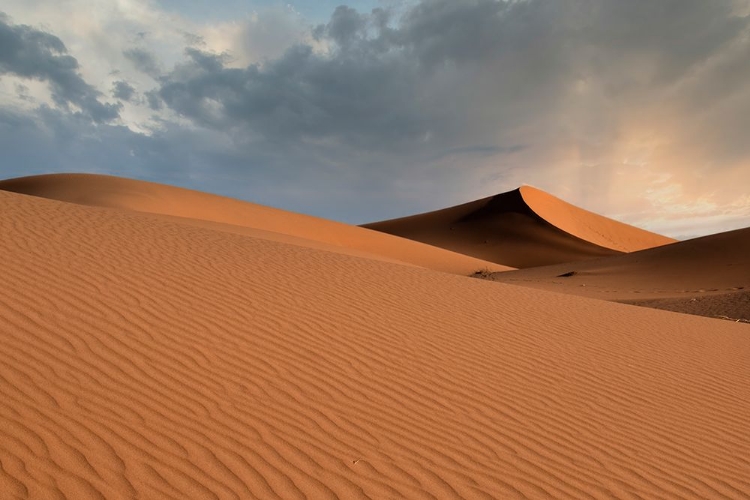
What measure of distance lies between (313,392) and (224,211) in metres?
26.7

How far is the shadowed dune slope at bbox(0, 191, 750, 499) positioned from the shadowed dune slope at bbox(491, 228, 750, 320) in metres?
9.93

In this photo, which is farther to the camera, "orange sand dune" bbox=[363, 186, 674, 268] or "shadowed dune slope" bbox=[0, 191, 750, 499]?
"orange sand dune" bbox=[363, 186, 674, 268]

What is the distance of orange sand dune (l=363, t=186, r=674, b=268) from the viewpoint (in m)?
42.4

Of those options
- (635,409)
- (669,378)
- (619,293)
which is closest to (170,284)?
(635,409)

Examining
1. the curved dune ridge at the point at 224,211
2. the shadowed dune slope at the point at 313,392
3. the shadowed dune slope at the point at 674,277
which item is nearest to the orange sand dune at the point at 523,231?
the curved dune ridge at the point at 224,211

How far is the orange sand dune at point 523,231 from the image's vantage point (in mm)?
42406

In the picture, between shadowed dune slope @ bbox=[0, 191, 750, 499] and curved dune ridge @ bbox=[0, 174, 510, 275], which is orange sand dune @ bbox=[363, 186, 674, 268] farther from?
shadowed dune slope @ bbox=[0, 191, 750, 499]

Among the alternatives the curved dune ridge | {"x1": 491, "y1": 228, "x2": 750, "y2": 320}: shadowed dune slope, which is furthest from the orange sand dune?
{"x1": 491, "y1": 228, "x2": 750, "y2": 320}: shadowed dune slope

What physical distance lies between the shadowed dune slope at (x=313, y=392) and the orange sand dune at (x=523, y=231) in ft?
112

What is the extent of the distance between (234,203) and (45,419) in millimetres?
30093

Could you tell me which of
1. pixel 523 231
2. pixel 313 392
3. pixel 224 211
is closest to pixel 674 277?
pixel 224 211

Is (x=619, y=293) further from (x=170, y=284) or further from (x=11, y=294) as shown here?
(x=11, y=294)

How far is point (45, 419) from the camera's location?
3.69 metres

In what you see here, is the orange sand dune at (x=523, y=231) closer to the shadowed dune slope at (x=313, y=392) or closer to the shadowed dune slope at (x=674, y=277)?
the shadowed dune slope at (x=674, y=277)
